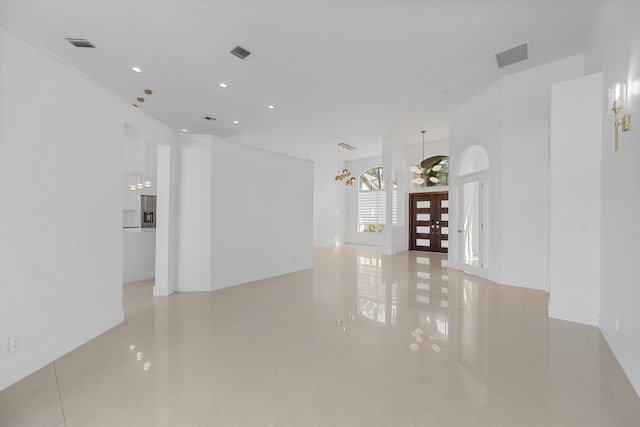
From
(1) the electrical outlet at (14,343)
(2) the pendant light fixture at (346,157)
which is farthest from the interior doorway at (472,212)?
(1) the electrical outlet at (14,343)

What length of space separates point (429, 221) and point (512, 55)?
6.42 m

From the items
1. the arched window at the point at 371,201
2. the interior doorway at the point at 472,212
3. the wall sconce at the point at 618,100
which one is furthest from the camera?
the arched window at the point at 371,201

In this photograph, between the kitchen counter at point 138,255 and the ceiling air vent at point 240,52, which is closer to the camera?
the ceiling air vent at point 240,52

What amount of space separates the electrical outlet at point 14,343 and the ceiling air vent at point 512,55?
680cm

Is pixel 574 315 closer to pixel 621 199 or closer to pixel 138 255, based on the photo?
pixel 621 199

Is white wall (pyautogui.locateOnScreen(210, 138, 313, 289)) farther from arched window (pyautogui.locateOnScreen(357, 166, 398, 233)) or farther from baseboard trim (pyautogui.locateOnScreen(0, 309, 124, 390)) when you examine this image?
arched window (pyautogui.locateOnScreen(357, 166, 398, 233))

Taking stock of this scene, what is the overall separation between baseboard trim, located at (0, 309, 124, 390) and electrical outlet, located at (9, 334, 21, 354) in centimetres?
9

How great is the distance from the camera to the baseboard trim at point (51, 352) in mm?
2105

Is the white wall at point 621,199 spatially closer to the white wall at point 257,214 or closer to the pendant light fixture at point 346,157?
the white wall at point 257,214

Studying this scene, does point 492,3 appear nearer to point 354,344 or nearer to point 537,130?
point 537,130

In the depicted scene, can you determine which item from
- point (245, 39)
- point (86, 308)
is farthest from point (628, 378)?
point (245, 39)

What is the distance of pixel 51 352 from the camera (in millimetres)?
2461

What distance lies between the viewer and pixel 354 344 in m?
2.76

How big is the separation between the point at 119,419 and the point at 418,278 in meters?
5.27
